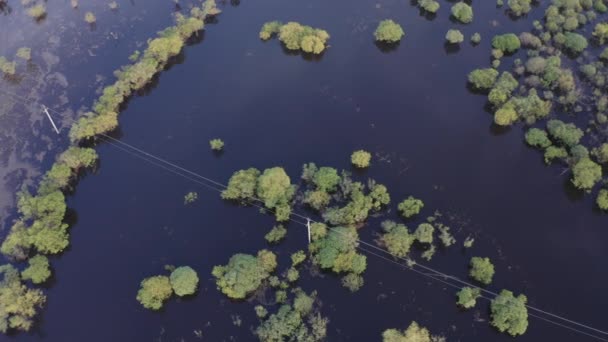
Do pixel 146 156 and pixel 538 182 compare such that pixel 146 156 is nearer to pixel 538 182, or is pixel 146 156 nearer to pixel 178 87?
pixel 178 87

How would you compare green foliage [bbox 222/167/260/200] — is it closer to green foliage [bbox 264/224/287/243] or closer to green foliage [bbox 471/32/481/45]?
green foliage [bbox 264/224/287/243]

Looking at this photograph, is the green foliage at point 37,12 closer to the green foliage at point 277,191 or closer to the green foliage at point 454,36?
the green foliage at point 277,191

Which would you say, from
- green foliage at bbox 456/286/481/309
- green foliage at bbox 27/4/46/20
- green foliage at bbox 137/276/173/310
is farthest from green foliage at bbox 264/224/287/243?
green foliage at bbox 27/4/46/20

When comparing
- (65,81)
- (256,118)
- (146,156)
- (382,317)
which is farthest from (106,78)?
(382,317)

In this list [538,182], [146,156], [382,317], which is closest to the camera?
[382,317]

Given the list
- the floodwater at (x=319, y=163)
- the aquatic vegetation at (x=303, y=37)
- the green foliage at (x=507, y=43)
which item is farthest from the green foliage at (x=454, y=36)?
the aquatic vegetation at (x=303, y=37)

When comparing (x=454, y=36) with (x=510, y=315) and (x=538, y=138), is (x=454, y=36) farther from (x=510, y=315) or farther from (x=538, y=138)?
(x=510, y=315)
